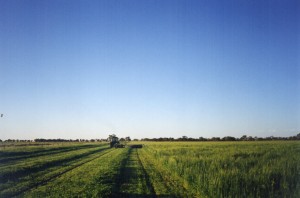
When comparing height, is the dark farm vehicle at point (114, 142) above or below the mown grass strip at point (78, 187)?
above

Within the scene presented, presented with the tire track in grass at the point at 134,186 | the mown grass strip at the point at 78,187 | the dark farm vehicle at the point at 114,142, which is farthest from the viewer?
the dark farm vehicle at the point at 114,142

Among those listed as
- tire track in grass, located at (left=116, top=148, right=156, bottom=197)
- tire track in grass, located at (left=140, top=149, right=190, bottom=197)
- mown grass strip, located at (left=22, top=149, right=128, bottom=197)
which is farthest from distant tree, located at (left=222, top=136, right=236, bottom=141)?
mown grass strip, located at (left=22, top=149, right=128, bottom=197)

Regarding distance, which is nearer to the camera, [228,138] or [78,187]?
[78,187]

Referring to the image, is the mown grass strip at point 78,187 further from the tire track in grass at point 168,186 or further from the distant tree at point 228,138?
the distant tree at point 228,138

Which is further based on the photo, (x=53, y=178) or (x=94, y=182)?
(x=53, y=178)

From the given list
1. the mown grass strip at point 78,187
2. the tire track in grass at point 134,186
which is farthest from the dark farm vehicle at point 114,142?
the mown grass strip at point 78,187

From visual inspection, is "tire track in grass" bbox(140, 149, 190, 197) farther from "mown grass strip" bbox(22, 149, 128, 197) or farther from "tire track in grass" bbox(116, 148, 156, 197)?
"mown grass strip" bbox(22, 149, 128, 197)

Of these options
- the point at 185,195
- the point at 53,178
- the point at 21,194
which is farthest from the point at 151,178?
the point at 21,194

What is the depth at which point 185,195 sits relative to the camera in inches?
502

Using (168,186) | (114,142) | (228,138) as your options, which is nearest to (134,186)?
(168,186)

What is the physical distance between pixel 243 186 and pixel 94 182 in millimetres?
8961

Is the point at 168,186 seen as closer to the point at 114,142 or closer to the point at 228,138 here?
the point at 114,142

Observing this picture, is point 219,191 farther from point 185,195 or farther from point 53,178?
point 53,178

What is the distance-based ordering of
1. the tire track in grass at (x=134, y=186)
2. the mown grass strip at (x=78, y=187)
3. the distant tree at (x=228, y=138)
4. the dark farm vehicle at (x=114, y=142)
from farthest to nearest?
1. the distant tree at (x=228, y=138)
2. the dark farm vehicle at (x=114, y=142)
3. the tire track in grass at (x=134, y=186)
4. the mown grass strip at (x=78, y=187)
